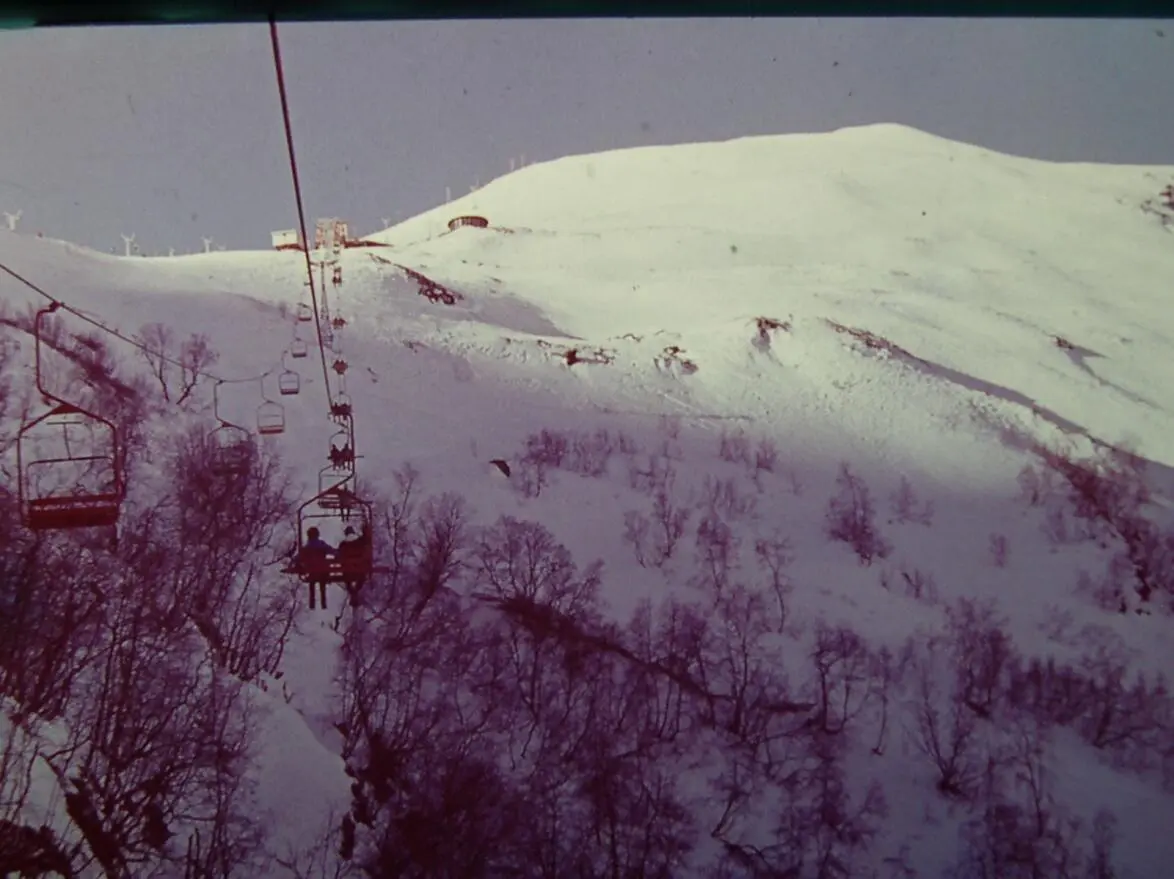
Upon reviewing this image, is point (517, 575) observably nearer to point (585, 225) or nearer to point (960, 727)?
point (960, 727)

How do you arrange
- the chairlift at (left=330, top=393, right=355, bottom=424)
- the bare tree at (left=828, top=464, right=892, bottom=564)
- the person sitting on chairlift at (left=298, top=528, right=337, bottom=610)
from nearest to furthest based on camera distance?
the person sitting on chairlift at (left=298, top=528, right=337, bottom=610) → the chairlift at (left=330, top=393, right=355, bottom=424) → the bare tree at (left=828, top=464, right=892, bottom=564)

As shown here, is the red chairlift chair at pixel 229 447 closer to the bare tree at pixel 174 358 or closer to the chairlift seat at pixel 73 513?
the bare tree at pixel 174 358

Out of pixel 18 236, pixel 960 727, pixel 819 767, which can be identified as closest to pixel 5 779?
pixel 18 236

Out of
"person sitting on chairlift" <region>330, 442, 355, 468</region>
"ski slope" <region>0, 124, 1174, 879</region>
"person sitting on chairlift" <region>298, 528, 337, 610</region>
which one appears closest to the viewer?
"person sitting on chairlift" <region>298, 528, 337, 610</region>

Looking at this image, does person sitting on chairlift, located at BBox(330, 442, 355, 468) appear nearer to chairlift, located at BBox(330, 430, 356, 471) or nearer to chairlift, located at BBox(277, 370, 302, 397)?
chairlift, located at BBox(330, 430, 356, 471)

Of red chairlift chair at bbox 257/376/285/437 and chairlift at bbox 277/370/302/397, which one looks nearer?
red chairlift chair at bbox 257/376/285/437

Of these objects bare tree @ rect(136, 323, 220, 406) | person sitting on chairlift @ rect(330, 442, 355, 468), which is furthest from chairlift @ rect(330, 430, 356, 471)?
bare tree @ rect(136, 323, 220, 406)

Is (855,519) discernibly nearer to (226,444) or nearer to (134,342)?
(226,444)

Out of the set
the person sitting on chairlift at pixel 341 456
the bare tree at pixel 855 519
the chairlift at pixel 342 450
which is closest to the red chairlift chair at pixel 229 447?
the chairlift at pixel 342 450

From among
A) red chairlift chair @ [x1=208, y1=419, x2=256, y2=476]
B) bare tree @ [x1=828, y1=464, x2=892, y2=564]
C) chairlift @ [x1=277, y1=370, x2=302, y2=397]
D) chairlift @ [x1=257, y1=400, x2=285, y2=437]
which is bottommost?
bare tree @ [x1=828, y1=464, x2=892, y2=564]
